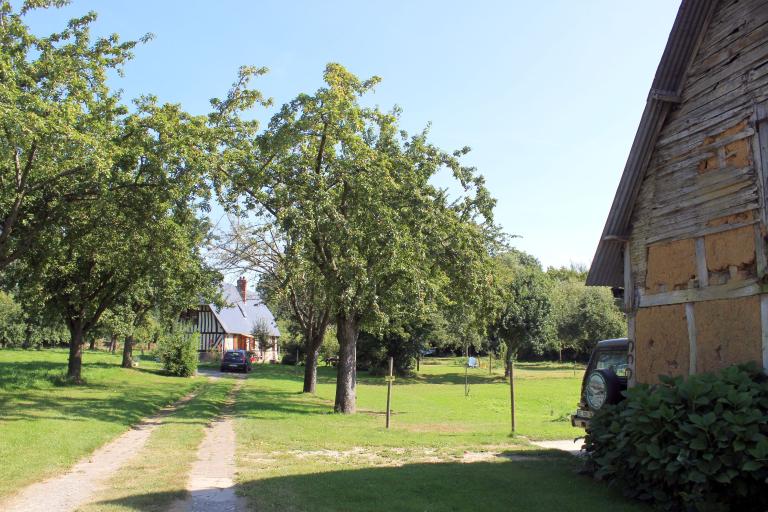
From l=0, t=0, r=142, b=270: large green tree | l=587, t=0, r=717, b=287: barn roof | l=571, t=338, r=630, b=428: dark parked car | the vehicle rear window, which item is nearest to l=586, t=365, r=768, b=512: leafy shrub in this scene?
l=571, t=338, r=630, b=428: dark parked car

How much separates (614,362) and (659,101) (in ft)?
18.2

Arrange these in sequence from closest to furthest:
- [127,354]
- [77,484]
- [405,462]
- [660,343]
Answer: [77,484]
[660,343]
[405,462]
[127,354]

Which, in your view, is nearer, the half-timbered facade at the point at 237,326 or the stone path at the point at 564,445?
the stone path at the point at 564,445

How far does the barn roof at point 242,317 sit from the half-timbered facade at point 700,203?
172ft

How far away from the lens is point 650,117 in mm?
9172

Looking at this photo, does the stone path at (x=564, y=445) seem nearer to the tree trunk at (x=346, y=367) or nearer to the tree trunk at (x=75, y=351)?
the tree trunk at (x=346, y=367)

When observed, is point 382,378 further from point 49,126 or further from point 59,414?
point 49,126

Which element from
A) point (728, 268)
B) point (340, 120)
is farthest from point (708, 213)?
point (340, 120)

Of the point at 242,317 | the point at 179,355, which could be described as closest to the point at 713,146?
the point at 179,355

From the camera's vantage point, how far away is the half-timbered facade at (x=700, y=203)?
24.5 ft

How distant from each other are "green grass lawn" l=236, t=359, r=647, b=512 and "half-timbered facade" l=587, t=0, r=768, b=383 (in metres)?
2.41

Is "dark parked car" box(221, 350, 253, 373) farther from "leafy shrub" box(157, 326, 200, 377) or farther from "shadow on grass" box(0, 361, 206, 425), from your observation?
"shadow on grass" box(0, 361, 206, 425)

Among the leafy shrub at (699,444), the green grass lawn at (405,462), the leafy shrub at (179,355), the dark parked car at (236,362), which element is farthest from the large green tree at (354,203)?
the dark parked car at (236,362)

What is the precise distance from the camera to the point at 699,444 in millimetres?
6367
